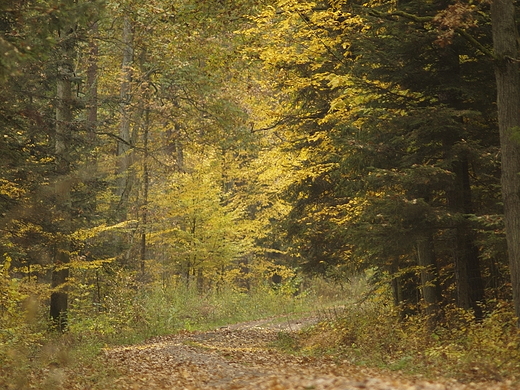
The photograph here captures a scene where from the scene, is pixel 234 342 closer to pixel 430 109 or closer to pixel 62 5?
pixel 430 109

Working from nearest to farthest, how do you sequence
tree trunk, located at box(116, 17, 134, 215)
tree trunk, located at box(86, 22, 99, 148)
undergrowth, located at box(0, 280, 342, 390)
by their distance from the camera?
undergrowth, located at box(0, 280, 342, 390) → tree trunk, located at box(86, 22, 99, 148) → tree trunk, located at box(116, 17, 134, 215)

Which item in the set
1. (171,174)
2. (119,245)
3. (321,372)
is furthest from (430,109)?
(171,174)

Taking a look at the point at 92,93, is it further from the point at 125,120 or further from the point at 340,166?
the point at 340,166

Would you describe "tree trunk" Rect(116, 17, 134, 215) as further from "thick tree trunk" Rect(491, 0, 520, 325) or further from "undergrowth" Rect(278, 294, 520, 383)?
"thick tree trunk" Rect(491, 0, 520, 325)

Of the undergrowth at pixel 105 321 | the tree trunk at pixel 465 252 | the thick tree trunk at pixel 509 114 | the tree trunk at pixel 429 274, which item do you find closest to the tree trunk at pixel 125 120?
the undergrowth at pixel 105 321

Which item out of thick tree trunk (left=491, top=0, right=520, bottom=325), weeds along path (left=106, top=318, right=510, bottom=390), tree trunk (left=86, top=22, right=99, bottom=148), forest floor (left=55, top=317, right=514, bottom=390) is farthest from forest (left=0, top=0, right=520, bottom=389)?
weeds along path (left=106, top=318, right=510, bottom=390)

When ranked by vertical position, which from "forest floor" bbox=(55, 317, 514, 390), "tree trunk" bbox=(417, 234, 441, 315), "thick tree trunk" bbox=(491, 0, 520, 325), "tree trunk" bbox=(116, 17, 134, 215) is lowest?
"forest floor" bbox=(55, 317, 514, 390)

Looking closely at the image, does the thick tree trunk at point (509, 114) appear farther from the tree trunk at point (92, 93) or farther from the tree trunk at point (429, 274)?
the tree trunk at point (92, 93)

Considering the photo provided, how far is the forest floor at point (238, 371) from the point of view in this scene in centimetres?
838

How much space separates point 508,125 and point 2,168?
10.0 meters

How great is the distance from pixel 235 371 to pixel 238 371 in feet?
0.18

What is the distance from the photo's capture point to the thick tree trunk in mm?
11398

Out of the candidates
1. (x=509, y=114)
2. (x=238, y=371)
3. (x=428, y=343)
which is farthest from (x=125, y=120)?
(x=509, y=114)

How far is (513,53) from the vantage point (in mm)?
11586
